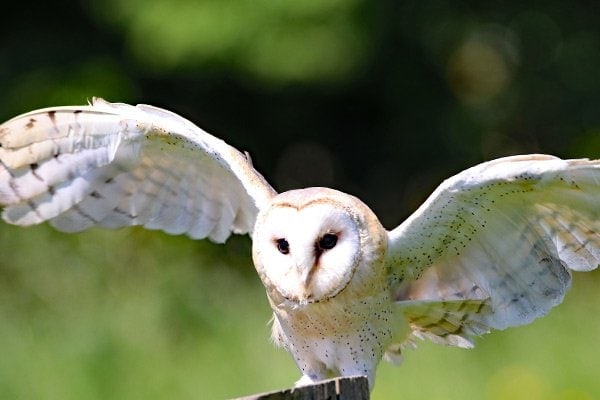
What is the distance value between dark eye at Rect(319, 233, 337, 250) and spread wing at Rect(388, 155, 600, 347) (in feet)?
0.67

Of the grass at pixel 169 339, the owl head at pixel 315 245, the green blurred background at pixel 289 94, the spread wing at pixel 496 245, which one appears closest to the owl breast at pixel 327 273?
the owl head at pixel 315 245

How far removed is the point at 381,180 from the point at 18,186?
19.3 feet

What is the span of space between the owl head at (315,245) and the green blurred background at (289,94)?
2.39 meters

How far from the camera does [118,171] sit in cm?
392

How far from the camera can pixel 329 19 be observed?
8414 mm

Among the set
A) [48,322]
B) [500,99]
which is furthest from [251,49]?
[48,322]

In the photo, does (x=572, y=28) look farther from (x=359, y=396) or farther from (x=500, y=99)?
(x=359, y=396)

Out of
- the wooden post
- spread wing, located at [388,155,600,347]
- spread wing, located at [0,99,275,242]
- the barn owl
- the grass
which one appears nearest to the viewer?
the wooden post

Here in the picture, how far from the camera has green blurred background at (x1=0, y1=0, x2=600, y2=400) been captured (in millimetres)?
6414

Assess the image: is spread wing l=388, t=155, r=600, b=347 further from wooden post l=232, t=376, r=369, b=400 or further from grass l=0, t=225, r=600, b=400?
grass l=0, t=225, r=600, b=400

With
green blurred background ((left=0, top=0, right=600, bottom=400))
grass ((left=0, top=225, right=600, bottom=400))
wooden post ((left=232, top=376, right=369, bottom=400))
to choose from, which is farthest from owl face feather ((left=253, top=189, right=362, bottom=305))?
green blurred background ((left=0, top=0, right=600, bottom=400))

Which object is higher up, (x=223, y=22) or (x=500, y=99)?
(x=223, y=22)

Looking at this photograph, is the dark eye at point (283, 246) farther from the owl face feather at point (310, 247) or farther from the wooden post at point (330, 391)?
the wooden post at point (330, 391)

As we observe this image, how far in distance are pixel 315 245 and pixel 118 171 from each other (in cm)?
73
